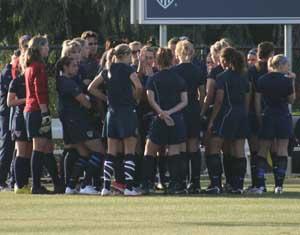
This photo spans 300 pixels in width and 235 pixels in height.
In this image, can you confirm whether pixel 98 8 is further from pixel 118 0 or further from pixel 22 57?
pixel 22 57

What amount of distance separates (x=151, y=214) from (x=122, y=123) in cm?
218

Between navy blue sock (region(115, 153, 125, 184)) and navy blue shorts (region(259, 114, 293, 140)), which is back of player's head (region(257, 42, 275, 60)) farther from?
navy blue sock (region(115, 153, 125, 184))

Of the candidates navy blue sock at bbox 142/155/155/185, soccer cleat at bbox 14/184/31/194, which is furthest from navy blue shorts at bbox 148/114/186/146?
soccer cleat at bbox 14/184/31/194

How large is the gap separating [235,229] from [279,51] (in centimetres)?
1219

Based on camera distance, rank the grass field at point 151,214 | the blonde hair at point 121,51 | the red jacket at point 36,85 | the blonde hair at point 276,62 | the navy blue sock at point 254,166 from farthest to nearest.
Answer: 1. the navy blue sock at point 254,166
2. the blonde hair at point 276,62
3. the red jacket at point 36,85
4. the blonde hair at point 121,51
5. the grass field at point 151,214

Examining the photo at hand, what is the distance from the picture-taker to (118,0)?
107ft

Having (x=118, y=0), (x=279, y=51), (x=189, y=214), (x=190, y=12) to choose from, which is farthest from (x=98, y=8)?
Answer: (x=189, y=214)

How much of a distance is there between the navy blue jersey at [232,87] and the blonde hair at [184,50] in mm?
483

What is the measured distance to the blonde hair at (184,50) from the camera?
16547 mm

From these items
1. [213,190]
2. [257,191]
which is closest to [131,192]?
[213,190]

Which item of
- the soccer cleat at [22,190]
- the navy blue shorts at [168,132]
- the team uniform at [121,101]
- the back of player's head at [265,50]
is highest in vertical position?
the back of player's head at [265,50]

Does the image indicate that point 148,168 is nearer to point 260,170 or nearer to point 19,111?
point 260,170

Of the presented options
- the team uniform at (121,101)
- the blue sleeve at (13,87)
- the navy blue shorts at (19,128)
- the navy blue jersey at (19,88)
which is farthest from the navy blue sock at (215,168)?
the blue sleeve at (13,87)

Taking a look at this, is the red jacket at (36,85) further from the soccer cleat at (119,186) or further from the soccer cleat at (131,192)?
the soccer cleat at (131,192)
